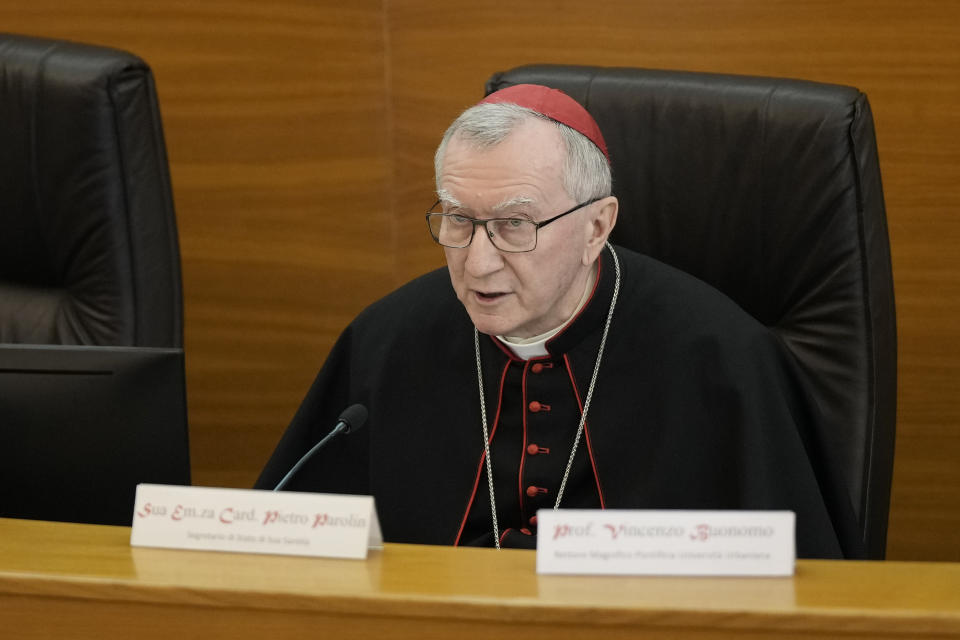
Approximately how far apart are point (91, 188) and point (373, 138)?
1.04 m

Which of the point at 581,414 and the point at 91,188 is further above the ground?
the point at 91,188

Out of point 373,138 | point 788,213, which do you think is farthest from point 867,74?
point 373,138

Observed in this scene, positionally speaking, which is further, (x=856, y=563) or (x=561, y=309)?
(x=561, y=309)

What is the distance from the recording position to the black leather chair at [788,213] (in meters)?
2.15

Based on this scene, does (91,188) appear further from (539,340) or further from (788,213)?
(788,213)

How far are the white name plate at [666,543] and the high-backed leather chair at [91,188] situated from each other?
1.53m

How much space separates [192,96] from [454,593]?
8.17 ft

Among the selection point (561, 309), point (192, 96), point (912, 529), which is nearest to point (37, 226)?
point (192, 96)

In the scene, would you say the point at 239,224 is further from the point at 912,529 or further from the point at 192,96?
the point at 912,529

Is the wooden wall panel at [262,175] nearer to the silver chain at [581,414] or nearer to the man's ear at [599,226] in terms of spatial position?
the silver chain at [581,414]

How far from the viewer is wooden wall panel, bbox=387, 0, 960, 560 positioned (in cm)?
306

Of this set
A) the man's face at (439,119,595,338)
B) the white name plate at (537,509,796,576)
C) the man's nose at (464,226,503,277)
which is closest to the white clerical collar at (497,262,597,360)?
the man's face at (439,119,595,338)

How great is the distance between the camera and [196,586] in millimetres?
1237

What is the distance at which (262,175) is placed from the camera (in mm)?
3465
